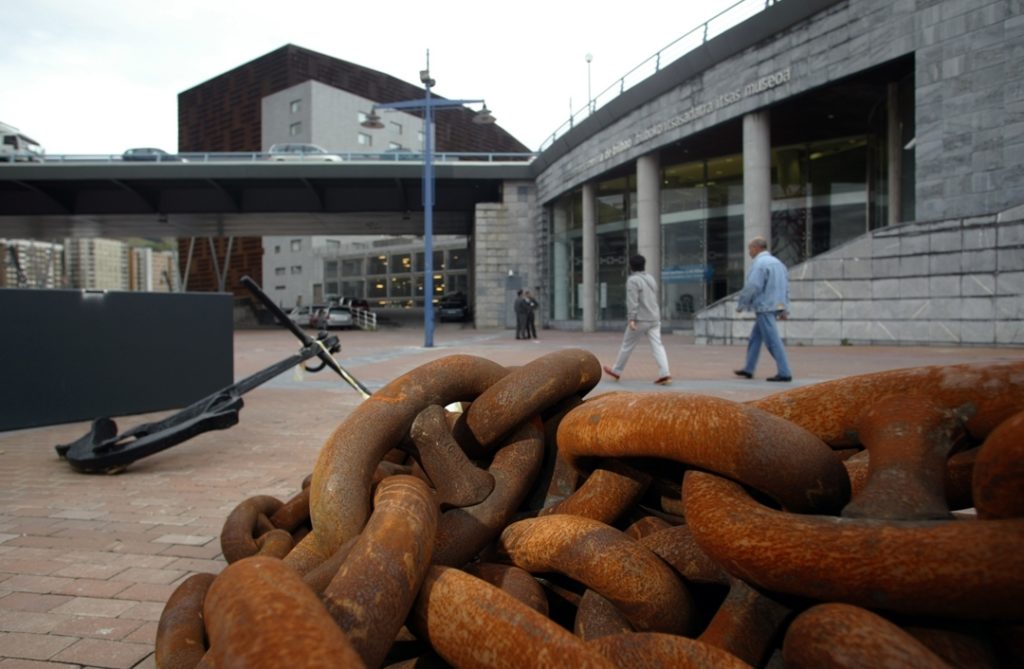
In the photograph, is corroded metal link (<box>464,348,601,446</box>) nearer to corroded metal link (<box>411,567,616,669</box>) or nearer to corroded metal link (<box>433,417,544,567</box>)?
corroded metal link (<box>433,417,544,567</box>)

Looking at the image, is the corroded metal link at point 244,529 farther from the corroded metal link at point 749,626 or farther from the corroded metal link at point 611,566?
the corroded metal link at point 749,626

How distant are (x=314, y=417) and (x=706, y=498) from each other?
671 cm

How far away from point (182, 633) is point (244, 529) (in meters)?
0.69

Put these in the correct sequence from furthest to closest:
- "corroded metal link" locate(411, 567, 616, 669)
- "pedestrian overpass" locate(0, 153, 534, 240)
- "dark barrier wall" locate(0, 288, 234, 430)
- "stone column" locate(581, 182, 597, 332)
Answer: "pedestrian overpass" locate(0, 153, 534, 240), "stone column" locate(581, 182, 597, 332), "dark barrier wall" locate(0, 288, 234, 430), "corroded metal link" locate(411, 567, 616, 669)

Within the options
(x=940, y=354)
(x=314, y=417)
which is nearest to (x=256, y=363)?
(x=314, y=417)

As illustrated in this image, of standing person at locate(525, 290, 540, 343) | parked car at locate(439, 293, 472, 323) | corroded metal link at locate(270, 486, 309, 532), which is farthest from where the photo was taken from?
parked car at locate(439, 293, 472, 323)

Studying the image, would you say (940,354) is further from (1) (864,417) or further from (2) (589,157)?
(2) (589,157)

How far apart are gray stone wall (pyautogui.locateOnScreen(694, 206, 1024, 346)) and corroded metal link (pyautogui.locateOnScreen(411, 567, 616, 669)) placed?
17.7 metres

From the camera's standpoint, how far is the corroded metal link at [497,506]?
136 cm

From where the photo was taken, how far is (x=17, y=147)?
38125mm

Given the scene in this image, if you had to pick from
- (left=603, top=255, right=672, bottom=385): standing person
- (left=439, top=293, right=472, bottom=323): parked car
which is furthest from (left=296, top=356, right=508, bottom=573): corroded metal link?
(left=439, top=293, right=472, bottom=323): parked car

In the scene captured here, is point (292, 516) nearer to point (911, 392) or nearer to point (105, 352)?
point (911, 392)

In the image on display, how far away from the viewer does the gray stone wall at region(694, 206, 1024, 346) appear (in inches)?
585

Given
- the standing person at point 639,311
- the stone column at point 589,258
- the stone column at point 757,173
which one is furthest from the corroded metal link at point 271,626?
the stone column at point 589,258
